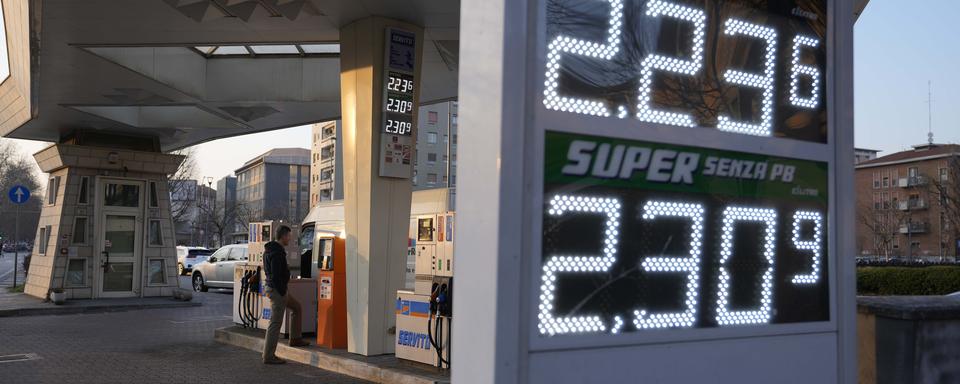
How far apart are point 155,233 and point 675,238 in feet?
70.9

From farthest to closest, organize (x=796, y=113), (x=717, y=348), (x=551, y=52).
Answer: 1. (x=796, y=113)
2. (x=717, y=348)
3. (x=551, y=52)

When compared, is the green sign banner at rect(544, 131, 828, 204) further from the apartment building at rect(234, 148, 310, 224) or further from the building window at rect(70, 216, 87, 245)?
the apartment building at rect(234, 148, 310, 224)

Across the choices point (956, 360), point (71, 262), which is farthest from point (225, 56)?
point (956, 360)

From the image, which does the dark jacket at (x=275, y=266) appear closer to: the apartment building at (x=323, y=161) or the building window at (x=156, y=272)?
the building window at (x=156, y=272)

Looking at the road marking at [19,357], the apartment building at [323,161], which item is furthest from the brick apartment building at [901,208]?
the road marking at [19,357]

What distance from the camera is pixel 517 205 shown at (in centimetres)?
267

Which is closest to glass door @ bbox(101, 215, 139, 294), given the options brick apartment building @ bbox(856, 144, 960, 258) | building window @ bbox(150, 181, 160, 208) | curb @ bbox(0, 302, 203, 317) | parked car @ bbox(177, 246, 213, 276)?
building window @ bbox(150, 181, 160, 208)

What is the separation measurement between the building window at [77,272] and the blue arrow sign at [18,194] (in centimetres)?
231

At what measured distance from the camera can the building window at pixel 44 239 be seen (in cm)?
2191

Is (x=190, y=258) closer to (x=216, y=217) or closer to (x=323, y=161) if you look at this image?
(x=216, y=217)

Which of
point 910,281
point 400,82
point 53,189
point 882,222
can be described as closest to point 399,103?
point 400,82

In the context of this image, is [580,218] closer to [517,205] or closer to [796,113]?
[517,205]

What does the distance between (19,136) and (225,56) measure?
895 centimetres

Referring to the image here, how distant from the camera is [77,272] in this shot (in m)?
21.2
